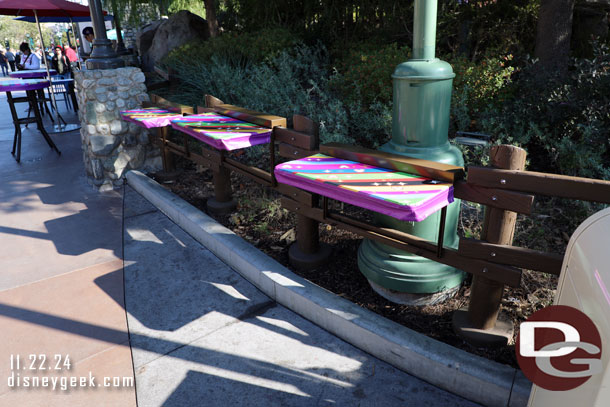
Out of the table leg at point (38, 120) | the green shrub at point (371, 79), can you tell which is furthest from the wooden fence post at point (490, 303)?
the table leg at point (38, 120)

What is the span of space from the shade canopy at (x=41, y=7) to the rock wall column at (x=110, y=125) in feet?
10.6

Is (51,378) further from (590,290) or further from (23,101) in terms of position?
(23,101)

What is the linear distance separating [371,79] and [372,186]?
3.91 meters

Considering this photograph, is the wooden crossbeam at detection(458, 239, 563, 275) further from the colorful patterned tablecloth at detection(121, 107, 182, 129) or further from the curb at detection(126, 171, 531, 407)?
the colorful patterned tablecloth at detection(121, 107, 182, 129)

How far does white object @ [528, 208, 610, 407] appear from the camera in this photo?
1099mm

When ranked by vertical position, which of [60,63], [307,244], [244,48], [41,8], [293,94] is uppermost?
[41,8]

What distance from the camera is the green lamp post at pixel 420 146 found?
277 centimetres

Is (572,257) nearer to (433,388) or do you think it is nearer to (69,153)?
(433,388)

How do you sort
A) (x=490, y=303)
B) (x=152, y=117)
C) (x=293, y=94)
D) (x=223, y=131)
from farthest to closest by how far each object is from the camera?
(x=293, y=94) → (x=152, y=117) → (x=223, y=131) → (x=490, y=303)

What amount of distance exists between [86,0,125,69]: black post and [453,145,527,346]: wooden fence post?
557cm

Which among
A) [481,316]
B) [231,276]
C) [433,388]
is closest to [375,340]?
[433,388]

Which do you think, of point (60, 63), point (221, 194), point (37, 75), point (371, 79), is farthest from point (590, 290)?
point (60, 63)

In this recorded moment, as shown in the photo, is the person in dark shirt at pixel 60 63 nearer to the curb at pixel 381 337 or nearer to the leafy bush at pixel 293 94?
the leafy bush at pixel 293 94

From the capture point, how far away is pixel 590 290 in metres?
1.23
